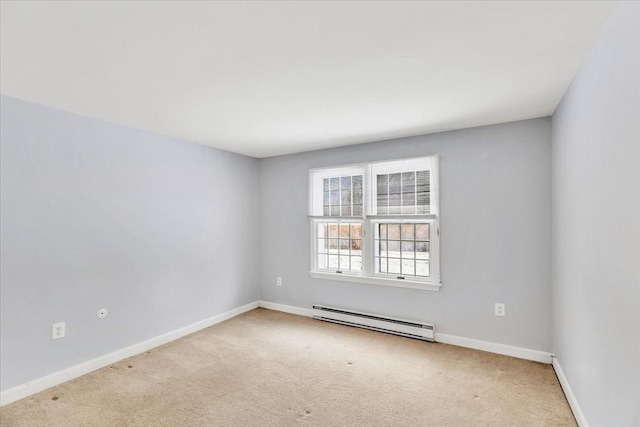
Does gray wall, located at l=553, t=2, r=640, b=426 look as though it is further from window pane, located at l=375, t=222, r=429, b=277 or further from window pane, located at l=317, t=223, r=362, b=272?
window pane, located at l=317, t=223, r=362, b=272

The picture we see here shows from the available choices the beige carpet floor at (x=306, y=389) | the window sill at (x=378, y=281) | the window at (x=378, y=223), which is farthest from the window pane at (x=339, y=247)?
the beige carpet floor at (x=306, y=389)

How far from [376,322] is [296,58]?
2.98m

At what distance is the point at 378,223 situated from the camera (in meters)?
3.84

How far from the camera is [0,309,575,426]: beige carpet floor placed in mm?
2123

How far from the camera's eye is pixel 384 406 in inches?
88.4

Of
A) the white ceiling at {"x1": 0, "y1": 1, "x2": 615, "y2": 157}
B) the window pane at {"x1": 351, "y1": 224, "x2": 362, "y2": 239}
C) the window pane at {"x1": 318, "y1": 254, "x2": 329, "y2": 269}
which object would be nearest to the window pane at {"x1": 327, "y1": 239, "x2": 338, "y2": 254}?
the window pane at {"x1": 318, "y1": 254, "x2": 329, "y2": 269}

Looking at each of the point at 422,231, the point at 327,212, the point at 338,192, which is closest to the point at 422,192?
the point at 422,231

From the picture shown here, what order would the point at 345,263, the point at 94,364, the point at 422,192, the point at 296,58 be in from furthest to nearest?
the point at 345,263 < the point at 422,192 < the point at 94,364 < the point at 296,58

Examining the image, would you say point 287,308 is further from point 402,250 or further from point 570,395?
point 570,395

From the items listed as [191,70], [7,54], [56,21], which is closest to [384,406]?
[191,70]

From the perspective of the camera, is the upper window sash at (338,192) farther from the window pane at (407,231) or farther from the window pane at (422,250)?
the window pane at (422,250)

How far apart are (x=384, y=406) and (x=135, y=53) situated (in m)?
2.77

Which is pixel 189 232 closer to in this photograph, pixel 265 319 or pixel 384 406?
pixel 265 319

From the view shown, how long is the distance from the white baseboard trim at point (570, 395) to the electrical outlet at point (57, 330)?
12.6 ft
